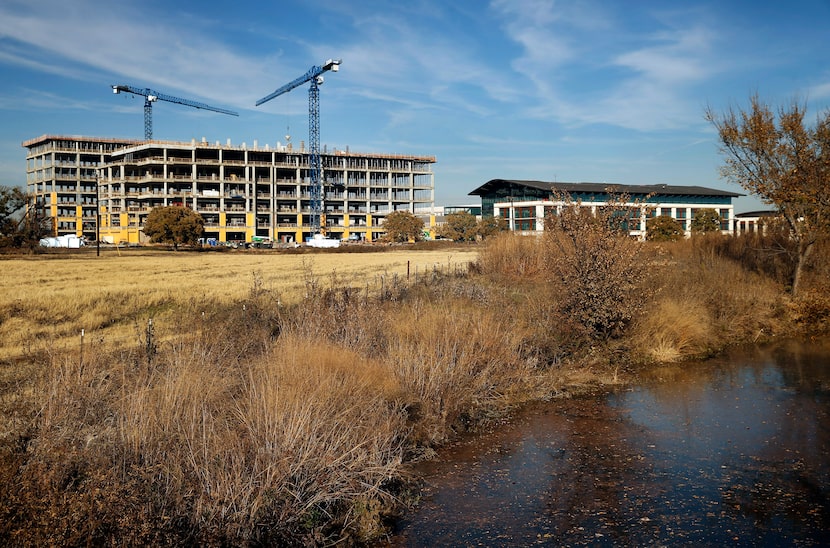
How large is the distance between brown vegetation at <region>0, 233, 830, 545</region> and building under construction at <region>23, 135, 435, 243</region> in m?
104

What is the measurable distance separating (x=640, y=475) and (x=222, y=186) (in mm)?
118912

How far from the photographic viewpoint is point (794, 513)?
9.12 m

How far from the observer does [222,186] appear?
121438mm

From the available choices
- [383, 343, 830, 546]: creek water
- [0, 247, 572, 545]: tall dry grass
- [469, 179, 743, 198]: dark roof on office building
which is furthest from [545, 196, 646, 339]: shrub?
[469, 179, 743, 198]: dark roof on office building

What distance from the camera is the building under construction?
12106 centimetres

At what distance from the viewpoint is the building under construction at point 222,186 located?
4766 inches

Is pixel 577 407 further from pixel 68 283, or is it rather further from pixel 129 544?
pixel 68 283

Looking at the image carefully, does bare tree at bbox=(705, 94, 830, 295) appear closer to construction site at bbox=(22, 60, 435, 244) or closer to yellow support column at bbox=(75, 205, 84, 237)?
construction site at bbox=(22, 60, 435, 244)

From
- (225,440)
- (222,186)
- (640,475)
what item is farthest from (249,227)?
(225,440)

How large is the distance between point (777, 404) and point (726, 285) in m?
12.4

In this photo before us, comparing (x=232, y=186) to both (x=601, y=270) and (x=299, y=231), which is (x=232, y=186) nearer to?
(x=299, y=231)

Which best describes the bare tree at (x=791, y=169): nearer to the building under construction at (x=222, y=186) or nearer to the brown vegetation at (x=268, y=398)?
the brown vegetation at (x=268, y=398)

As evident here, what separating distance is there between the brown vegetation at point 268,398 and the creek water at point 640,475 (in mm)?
775

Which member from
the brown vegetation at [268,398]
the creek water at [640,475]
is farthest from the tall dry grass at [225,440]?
the creek water at [640,475]
